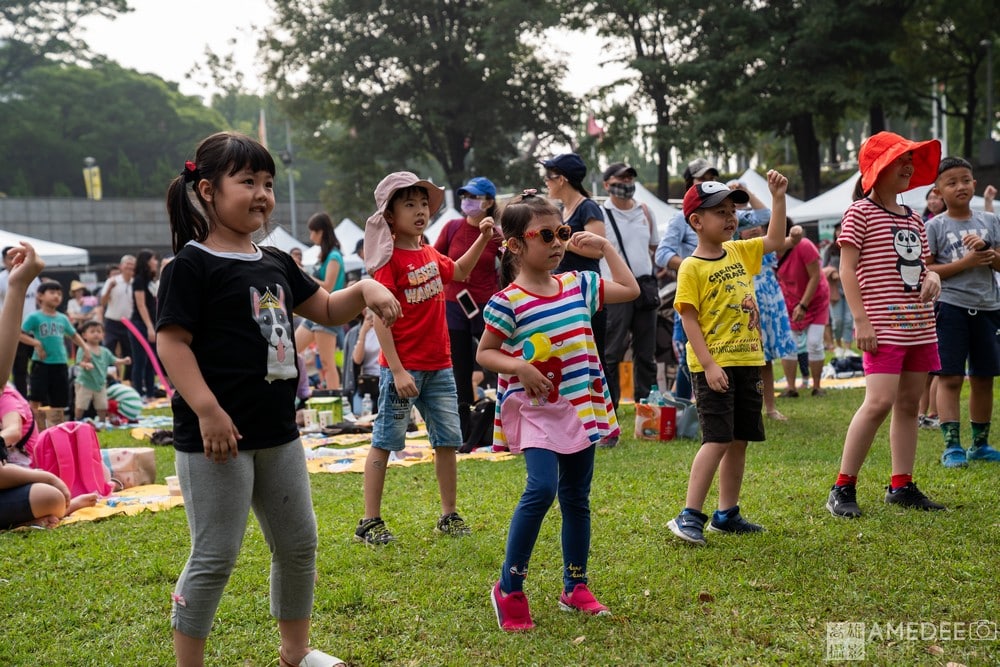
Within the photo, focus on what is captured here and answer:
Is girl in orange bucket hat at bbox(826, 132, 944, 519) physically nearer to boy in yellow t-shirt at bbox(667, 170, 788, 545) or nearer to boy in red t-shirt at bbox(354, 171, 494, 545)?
boy in yellow t-shirt at bbox(667, 170, 788, 545)

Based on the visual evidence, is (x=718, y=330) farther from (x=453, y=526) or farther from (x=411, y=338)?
(x=453, y=526)

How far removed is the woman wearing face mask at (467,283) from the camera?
6738 mm

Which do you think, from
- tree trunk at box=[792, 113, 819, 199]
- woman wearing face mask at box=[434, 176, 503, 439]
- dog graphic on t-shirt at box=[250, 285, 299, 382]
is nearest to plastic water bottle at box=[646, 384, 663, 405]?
woman wearing face mask at box=[434, 176, 503, 439]

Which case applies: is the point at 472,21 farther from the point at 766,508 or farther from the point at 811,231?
the point at 766,508

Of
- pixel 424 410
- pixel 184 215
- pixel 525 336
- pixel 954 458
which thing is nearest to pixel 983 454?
pixel 954 458

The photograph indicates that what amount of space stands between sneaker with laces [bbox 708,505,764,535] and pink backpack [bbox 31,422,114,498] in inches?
175

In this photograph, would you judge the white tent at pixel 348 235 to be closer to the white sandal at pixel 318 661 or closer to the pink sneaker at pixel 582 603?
the pink sneaker at pixel 582 603

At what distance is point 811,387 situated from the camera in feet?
37.3

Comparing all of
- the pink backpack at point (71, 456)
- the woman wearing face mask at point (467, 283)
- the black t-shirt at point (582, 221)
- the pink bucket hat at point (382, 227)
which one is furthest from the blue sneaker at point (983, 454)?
the pink backpack at point (71, 456)

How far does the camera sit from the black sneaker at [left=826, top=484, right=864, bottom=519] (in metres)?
5.02

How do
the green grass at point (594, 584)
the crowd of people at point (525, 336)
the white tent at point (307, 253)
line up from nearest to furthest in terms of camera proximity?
the crowd of people at point (525, 336)
the green grass at point (594, 584)
the white tent at point (307, 253)

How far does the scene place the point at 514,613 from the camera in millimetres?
3746

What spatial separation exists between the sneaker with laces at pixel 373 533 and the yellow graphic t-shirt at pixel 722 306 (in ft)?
6.03

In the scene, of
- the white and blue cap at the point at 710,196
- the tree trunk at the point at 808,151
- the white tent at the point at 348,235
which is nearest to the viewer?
the white and blue cap at the point at 710,196
